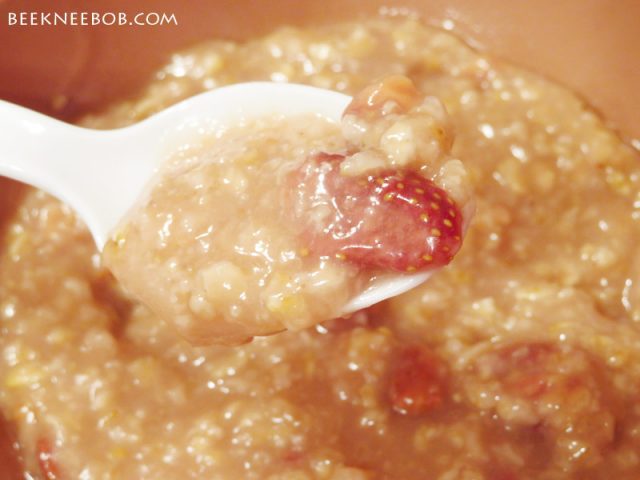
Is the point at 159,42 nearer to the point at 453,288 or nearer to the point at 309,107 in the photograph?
the point at 309,107

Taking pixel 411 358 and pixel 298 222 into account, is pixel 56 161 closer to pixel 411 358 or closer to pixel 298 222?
pixel 298 222

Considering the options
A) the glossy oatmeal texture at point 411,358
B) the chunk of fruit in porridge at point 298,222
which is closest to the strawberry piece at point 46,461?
the glossy oatmeal texture at point 411,358

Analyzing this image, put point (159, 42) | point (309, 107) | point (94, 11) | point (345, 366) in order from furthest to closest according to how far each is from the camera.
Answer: point (159, 42)
point (94, 11)
point (345, 366)
point (309, 107)

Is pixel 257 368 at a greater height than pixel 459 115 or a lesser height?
lesser

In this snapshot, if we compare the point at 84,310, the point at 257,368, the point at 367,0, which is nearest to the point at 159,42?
the point at 367,0

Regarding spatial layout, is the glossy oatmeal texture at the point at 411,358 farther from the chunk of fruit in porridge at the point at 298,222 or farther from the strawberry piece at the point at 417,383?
the chunk of fruit in porridge at the point at 298,222

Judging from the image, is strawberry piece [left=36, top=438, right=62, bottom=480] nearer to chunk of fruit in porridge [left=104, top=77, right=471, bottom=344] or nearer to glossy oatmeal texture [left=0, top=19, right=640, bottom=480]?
glossy oatmeal texture [left=0, top=19, right=640, bottom=480]

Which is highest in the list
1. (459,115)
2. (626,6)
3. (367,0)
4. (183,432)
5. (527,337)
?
(626,6)
